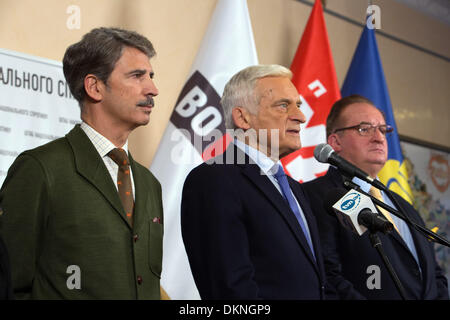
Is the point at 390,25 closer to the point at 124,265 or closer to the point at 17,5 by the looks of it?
the point at 17,5

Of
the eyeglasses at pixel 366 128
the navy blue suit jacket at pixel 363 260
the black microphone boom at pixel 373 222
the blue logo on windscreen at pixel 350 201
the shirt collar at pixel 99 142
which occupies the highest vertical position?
the eyeglasses at pixel 366 128

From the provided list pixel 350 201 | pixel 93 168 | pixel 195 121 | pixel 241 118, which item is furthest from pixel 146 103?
pixel 195 121

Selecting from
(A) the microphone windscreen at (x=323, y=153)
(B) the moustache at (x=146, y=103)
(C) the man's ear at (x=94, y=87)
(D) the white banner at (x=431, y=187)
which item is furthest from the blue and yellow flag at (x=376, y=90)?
(C) the man's ear at (x=94, y=87)

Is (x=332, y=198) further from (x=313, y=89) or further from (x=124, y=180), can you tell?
(x=313, y=89)

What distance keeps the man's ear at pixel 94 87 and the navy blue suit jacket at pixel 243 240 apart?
0.46 m

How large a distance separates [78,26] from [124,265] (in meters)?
2.01

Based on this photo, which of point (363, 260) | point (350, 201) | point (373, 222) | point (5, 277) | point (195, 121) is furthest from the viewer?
point (195, 121)

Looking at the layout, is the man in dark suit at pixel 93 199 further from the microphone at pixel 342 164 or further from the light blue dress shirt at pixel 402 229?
the light blue dress shirt at pixel 402 229

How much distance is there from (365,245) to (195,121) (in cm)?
130

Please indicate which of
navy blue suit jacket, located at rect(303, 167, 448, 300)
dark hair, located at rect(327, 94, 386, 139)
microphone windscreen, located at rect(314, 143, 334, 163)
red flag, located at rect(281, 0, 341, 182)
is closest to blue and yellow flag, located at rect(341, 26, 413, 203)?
red flag, located at rect(281, 0, 341, 182)

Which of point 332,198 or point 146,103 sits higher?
point 146,103

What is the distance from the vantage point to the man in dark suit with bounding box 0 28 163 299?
6.14 feet

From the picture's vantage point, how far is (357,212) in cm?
202

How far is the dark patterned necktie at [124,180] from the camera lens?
2055 millimetres
